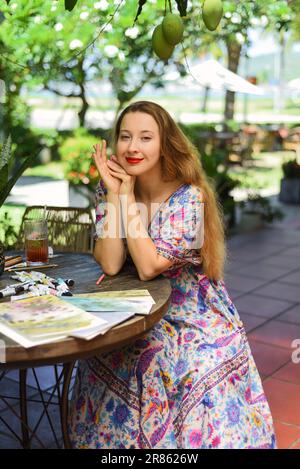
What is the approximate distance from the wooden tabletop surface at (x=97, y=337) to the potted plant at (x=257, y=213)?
5097 millimetres

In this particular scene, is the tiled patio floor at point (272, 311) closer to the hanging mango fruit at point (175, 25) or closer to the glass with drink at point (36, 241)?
the glass with drink at point (36, 241)

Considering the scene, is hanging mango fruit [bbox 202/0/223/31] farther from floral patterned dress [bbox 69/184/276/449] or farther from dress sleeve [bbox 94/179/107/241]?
dress sleeve [bbox 94/179/107/241]

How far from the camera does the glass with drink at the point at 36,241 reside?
91.2 inches

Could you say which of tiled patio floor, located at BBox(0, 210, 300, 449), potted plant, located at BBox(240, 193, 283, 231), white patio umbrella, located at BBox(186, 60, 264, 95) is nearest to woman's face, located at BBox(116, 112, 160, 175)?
tiled patio floor, located at BBox(0, 210, 300, 449)

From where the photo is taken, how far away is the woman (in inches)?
80.7

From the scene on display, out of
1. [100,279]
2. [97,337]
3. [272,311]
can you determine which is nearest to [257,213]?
[272,311]

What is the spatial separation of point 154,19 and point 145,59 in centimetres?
182

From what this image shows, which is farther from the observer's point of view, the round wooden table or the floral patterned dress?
the floral patterned dress

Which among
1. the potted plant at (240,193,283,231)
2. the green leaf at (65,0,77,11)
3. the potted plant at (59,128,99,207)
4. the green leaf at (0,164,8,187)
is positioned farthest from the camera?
A: the potted plant at (240,193,283,231)

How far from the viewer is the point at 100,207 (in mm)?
2334

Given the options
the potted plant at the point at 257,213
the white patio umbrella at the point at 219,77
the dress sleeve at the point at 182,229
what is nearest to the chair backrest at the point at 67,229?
the dress sleeve at the point at 182,229

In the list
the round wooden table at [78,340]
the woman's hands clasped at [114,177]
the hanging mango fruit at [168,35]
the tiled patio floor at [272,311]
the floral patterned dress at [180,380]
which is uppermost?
the hanging mango fruit at [168,35]

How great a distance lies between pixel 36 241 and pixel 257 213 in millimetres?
5666

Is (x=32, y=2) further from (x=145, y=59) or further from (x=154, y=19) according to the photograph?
(x=145, y=59)
